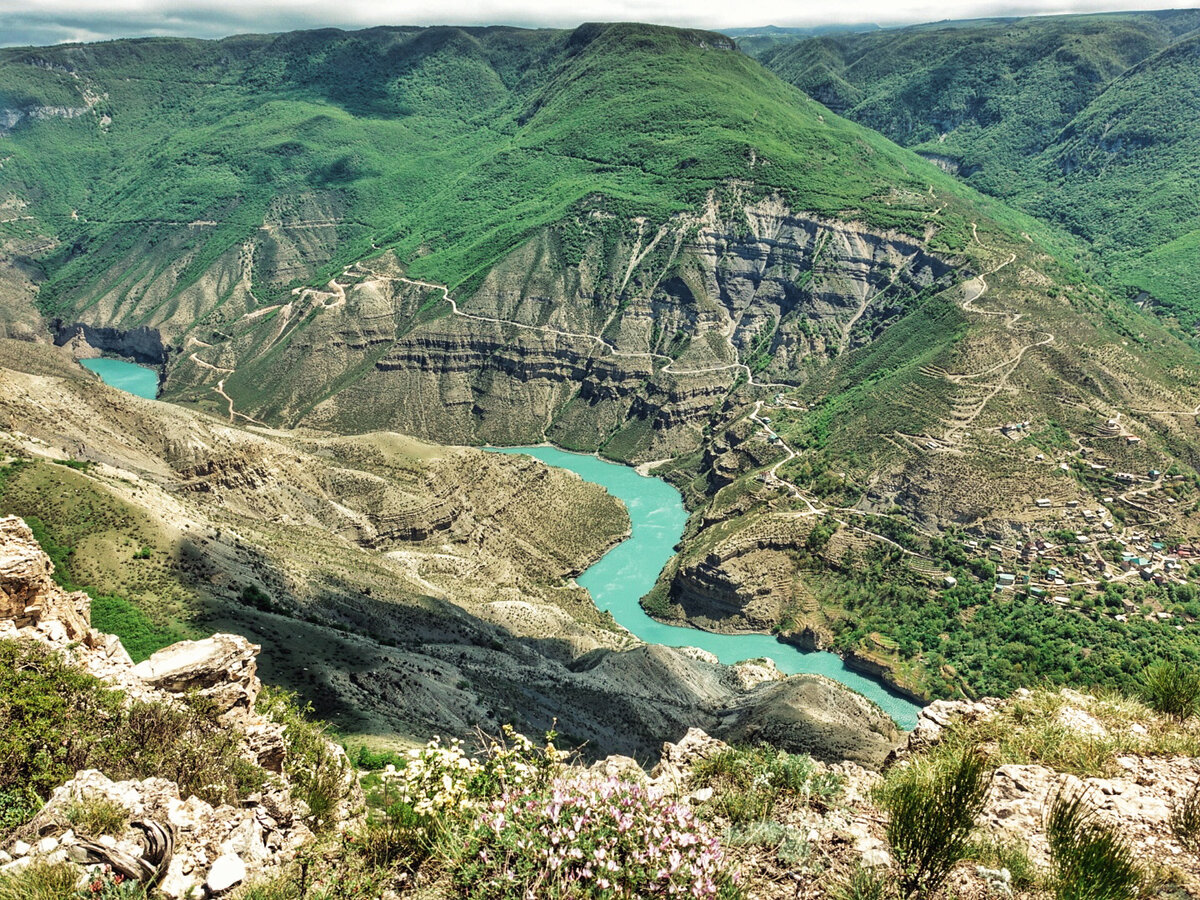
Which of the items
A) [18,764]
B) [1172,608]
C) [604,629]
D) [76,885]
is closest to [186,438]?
[604,629]

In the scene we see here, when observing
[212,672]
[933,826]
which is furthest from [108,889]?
[212,672]

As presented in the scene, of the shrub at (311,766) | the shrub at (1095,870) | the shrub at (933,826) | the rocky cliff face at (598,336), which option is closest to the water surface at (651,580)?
the rocky cliff face at (598,336)

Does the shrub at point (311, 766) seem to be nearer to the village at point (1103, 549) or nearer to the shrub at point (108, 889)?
the shrub at point (108, 889)

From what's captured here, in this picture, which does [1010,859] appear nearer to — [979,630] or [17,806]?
[17,806]

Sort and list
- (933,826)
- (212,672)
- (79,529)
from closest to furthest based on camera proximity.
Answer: (933,826)
(212,672)
(79,529)

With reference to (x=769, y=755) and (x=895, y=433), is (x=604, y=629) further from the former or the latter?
(x=769, y=755)
